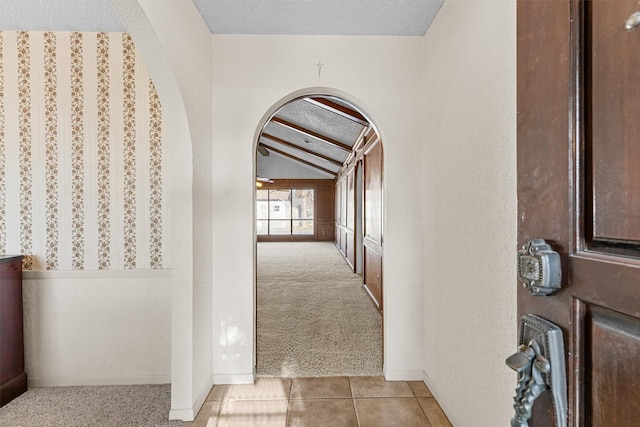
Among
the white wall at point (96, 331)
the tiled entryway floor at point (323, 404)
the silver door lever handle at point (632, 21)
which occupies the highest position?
the silver door lever handle at point (632, 21)

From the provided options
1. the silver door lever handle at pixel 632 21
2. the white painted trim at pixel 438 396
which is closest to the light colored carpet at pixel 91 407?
the white painted trim at pixel 438 396

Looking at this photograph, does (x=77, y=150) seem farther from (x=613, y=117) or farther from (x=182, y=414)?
(x=613, y=117)

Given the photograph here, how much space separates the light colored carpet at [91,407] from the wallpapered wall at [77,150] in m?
0.80

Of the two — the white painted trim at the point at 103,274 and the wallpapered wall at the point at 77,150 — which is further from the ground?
the wallpapered wall at the point at 77,150

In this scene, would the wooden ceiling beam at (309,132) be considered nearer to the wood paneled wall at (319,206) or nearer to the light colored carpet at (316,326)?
the light colored carpet at (316,326)

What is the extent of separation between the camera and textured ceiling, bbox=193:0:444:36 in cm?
197

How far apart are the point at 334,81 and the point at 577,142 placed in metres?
1.96

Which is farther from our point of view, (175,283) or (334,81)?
(334,81)

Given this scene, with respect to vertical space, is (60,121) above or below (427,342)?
above

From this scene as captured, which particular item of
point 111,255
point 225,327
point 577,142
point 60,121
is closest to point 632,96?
point 577,142

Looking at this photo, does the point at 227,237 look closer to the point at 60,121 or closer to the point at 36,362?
the point at 60,121

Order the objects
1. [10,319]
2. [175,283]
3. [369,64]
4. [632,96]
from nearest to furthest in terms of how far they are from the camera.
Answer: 1. [632,96]
2. [175,283]
3. [10,319]
4. [369,64]

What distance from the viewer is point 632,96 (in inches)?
17.8

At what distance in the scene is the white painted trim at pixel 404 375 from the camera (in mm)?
2314
